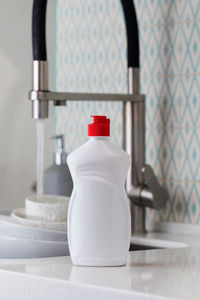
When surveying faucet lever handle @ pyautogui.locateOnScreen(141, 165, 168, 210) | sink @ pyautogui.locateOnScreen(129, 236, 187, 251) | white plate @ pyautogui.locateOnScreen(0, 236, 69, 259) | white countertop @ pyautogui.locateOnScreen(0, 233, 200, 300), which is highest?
faucet lever handle @ pyautogui.locateOnScreen(141, 165, 168, 210)

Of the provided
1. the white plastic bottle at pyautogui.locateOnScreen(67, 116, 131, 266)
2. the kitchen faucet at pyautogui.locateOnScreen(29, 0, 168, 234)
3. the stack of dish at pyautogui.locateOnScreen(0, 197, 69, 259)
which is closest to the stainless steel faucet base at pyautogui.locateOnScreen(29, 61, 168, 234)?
the kitchen faucet at pyautogui.locateOnScreen(29, 0, 168, 234)

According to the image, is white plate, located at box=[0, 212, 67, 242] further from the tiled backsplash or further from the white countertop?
the tiled backsplash

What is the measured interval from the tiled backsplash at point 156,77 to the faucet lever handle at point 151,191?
0.17ft

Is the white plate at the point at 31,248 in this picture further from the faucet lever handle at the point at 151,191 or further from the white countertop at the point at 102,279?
the faucet lever handle at the point at 151,191

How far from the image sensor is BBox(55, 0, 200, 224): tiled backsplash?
47.8 inches

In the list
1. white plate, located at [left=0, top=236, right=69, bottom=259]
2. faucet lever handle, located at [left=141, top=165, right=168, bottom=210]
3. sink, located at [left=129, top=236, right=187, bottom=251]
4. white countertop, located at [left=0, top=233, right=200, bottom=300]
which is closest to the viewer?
white countertop, located at [left=0, top=233, right=200, bottom=300]

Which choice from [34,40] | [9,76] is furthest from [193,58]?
[9,76]

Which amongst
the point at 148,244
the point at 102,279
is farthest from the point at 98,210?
the point at 148,244

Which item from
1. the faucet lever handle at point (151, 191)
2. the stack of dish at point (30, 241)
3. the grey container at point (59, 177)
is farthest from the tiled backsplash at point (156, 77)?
the stack of dish at point (30, 241)

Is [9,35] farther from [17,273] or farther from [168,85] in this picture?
[17,273]

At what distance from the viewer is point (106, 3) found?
1381 mm

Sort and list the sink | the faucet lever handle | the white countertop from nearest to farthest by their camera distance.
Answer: the white countertop → the sink → the faucet lever handle

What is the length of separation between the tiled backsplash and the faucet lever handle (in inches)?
2.1

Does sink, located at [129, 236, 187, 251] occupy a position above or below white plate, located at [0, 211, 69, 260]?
below
